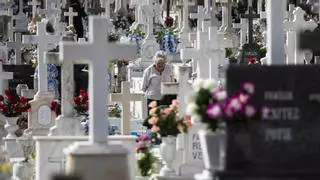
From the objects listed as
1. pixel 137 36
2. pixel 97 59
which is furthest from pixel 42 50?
pixel 137 36

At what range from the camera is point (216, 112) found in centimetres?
929

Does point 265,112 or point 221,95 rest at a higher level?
point 221,95

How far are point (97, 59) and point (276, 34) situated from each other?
1554 millimetres

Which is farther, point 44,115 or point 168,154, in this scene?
point 44,115

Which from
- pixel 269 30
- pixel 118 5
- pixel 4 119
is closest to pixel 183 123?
pixel 269 30

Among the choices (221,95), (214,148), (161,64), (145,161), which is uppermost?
(161,64)

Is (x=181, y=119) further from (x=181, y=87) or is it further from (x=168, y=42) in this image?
(x=168, y=42)

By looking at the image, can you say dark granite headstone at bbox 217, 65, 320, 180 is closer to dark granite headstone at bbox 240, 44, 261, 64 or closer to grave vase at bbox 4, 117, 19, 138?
grave vase at bbox 4, 117, 19, 138

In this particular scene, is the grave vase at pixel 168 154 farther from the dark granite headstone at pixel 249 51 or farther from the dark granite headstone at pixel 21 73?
the dark granite headstone at pixel 249 51

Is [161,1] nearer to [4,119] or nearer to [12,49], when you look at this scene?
[12,49]

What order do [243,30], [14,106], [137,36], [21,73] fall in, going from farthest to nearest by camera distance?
[243,30] < [137,36] < [21,73] < [14,106]

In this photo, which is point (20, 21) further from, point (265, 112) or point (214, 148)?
point (265, 112)

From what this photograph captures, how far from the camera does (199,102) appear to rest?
9641 mm

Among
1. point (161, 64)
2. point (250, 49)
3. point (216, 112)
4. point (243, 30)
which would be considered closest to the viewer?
point (216, 112)
